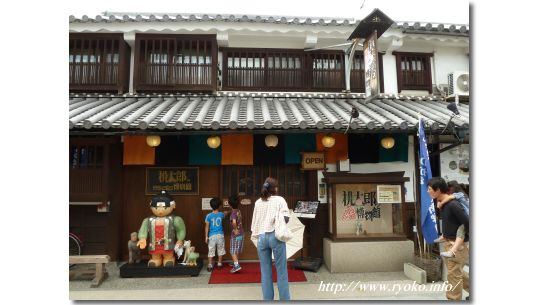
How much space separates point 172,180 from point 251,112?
236 centimetres

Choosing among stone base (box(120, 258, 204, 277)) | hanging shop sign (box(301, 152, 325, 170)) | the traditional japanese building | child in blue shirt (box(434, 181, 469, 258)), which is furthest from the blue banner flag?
stone base (box(120, 258, 204, 277))

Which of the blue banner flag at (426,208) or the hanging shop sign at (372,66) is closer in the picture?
the blue banner flag at (426,208)

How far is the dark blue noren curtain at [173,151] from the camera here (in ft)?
23.0

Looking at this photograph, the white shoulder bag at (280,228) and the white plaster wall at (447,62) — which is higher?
the white plaster wall at (447,62)

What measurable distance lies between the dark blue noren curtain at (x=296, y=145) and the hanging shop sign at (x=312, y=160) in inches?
5.4

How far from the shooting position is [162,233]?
639 cm

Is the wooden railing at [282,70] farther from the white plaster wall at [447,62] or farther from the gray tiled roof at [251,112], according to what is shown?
the white plaster wall at [447,62]

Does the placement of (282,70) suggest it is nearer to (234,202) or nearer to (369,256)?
(234,202)

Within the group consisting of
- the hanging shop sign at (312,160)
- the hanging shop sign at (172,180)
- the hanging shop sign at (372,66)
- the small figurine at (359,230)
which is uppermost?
the hanging shop sign at (372,66)

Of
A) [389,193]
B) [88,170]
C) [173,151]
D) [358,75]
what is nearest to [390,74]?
[358,75]

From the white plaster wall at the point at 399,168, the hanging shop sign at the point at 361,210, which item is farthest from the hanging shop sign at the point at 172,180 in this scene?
the hanging shop sign at the point at 361,210

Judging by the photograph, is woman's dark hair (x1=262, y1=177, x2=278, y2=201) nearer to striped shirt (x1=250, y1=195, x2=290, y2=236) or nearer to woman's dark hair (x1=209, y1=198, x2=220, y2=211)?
striped shirt (x1=250, y1=195, x2=290, y2=236)

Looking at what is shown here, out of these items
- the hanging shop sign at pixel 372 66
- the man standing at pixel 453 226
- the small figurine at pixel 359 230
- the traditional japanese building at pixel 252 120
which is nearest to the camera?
the man standing at pixel 453 226
